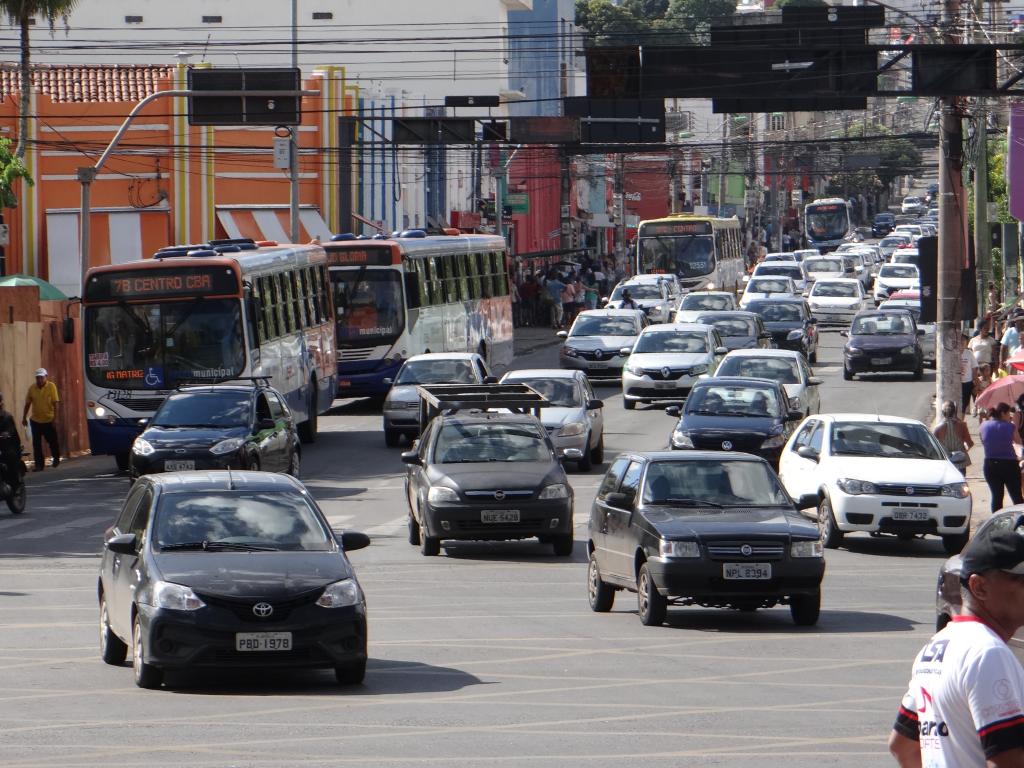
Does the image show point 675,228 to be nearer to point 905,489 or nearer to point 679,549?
point 905,489

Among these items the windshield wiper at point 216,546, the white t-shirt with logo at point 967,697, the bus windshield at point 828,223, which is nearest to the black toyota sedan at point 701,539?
the windshield wiper at point 216,546

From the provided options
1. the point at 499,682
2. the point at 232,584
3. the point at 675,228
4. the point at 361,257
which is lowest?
the point at 499,682

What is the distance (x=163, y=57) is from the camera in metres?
80.2

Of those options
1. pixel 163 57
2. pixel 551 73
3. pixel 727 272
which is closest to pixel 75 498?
pixel 727 272

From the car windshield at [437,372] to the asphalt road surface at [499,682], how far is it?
1198 cm

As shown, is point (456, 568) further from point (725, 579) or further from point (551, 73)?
point (551, 73)

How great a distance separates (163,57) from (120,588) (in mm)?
69838

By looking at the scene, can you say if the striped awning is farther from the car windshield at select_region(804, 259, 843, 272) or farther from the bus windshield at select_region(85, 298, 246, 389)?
the bus windshield at select_region(85, 298, 246, 389)

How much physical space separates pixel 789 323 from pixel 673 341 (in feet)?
35.4

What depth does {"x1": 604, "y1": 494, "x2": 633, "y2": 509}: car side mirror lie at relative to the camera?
16.4 meters

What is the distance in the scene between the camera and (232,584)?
1223cm

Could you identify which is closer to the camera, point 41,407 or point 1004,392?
point 1004,392

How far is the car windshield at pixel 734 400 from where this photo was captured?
29266 mm

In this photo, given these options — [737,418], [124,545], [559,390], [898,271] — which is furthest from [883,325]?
[124,545]
